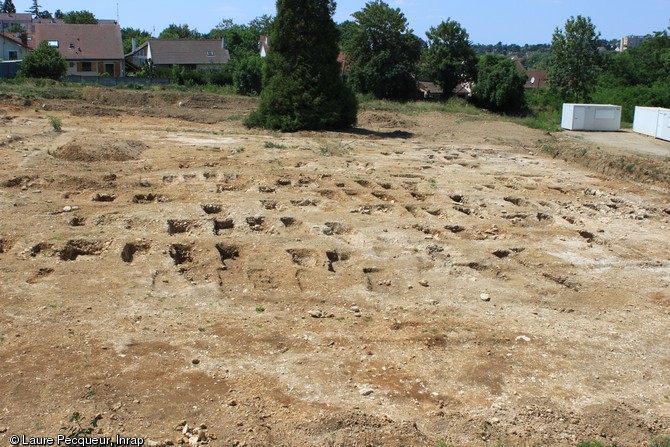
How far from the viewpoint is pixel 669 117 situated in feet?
65.5

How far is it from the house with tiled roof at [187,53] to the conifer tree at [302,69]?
36.5 metres

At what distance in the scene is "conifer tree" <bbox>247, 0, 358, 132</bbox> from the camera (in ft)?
66.6

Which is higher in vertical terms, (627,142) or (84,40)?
(84,40)

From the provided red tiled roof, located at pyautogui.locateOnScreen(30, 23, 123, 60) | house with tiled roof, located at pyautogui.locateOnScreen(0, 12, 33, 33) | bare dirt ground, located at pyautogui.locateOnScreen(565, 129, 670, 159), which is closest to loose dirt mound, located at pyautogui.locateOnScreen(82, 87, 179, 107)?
bare dirt ground, located at pyautogui.locateOnScreen(565, 129, 670, 159)

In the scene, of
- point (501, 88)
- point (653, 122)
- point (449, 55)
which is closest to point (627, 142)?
point (653, 122)

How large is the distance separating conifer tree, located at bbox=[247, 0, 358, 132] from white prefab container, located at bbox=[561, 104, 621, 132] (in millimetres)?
8645

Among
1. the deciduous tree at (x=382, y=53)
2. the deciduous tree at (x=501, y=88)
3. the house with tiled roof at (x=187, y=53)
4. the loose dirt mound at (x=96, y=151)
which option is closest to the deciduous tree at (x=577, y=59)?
the deciduous tree at (x=501, y=88)

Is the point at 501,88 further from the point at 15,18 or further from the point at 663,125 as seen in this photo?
the point at 15,18

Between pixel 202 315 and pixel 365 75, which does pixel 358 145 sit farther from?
pixel 365 75

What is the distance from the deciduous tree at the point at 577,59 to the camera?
Result: 33.7 meters

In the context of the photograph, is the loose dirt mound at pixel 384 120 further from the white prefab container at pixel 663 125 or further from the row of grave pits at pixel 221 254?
the row of grave pits at pixel 221 254

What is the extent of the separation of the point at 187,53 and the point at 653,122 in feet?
147

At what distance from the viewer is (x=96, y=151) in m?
14.5

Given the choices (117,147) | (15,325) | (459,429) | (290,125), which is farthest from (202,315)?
(290,125)
